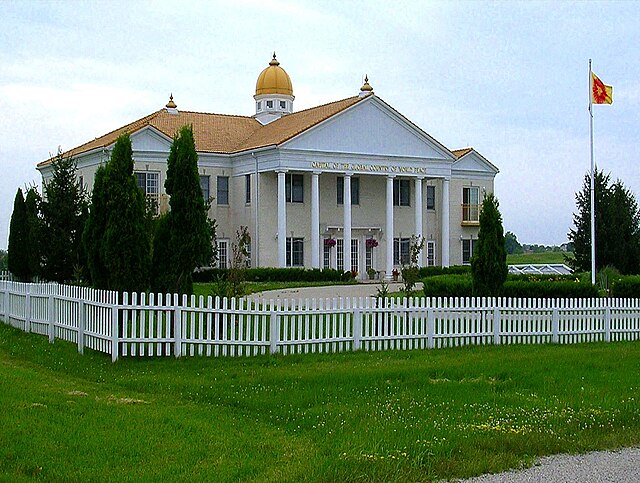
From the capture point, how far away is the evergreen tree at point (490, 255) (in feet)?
68.4

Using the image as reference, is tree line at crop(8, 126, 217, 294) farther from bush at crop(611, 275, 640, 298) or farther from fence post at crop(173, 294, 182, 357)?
bush at crop(611, 275, 640, 298)

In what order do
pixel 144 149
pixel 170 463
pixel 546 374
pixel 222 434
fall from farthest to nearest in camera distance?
pixel 144 149
pixel 546 374
pixel 222 434
pixel 170 463

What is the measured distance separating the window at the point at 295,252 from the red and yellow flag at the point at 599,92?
1911 cm

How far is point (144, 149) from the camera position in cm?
4259

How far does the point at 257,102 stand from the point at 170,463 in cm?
4648

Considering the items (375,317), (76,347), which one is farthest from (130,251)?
(375,317)

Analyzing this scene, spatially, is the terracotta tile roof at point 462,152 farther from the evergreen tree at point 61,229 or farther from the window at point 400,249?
→ the evergreen tree at point 61,229

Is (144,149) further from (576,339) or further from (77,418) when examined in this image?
(77,418)

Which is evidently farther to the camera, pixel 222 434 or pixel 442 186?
pixel 442 186

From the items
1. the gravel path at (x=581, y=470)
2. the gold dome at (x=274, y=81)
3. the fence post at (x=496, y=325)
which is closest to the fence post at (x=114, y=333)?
the fence post at (x=496, y=325)

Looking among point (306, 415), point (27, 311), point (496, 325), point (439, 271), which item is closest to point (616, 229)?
point (439, 271)

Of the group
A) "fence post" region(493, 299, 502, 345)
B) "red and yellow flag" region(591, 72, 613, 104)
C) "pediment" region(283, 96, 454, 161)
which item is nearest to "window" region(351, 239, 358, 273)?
"pediment" region(283, 96, 454, 161)

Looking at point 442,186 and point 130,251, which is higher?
point 442,186

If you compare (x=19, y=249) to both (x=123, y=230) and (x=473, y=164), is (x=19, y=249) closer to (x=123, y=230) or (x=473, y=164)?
(x=123, y=230)
